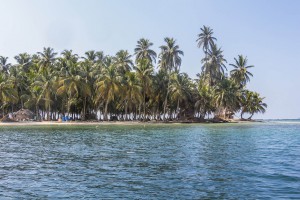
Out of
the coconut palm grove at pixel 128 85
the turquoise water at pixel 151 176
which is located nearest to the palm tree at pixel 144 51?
the coconut palm grove at pixel 128 85

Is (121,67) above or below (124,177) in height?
above

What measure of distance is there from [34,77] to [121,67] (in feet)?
76.4

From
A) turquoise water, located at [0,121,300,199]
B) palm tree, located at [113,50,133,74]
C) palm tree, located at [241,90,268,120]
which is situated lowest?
turquoise water, located at [0,121,300,199]

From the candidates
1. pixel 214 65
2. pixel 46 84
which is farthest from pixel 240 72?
pixel 46 84

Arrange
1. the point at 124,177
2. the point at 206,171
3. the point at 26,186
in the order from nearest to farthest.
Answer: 1. the point at 26,186
2. the point at 124,177
3. the point at 206,171

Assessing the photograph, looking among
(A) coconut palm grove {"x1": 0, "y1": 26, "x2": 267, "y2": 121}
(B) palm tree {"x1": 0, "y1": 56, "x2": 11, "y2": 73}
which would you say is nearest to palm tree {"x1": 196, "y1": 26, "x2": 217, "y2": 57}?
(A) coconut palm grove {"x1": 0, "y1": 26, "x2": 267, "y2": 121}

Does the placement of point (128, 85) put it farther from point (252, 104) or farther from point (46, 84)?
point (252, 104)

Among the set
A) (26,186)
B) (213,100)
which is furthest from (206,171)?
(213,100)

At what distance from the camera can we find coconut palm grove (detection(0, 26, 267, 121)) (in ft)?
263

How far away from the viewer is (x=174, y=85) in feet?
284

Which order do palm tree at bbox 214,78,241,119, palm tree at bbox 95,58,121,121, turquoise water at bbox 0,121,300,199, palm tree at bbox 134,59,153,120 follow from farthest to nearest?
palm tree at bbox 214,78,241,119 < palm tree at bbox 134,59,153,120 < palm tree at bbox 95,58,121,121 < turquoise water at bbox 0,121,300,199

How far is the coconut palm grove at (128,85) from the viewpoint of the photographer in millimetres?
80250

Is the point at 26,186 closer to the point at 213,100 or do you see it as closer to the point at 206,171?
the point at 206,171

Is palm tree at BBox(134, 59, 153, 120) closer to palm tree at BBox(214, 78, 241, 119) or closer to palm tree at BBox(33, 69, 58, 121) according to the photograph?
palm tree at BBox(214, 78, 241, 119)
